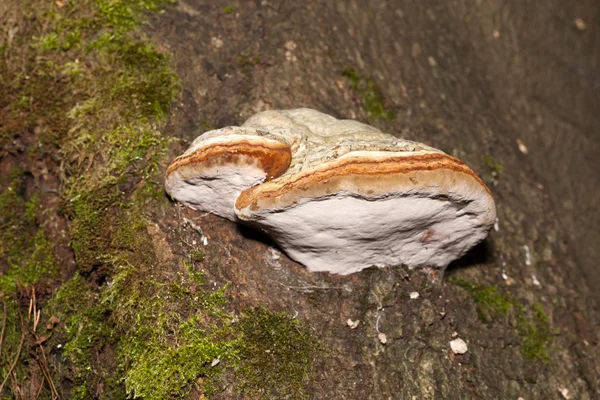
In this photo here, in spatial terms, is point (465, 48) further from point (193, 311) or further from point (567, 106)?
point (193, 311)

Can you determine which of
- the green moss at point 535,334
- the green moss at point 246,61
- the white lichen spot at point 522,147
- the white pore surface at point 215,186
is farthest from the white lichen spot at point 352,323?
the white lichen spot at point 522,147

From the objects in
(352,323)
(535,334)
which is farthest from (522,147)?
(352,323)

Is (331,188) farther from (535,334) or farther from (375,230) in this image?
(535,334)

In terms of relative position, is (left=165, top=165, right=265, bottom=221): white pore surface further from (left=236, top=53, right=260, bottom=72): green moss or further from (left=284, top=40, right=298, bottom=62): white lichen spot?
(left=284, top=40, right=298, bottom=62): white lichen spot

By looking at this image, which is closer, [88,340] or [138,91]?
[88,340]

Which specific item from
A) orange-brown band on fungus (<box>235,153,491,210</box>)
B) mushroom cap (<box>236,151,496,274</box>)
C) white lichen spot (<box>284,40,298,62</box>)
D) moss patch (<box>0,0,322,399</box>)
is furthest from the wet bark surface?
orange-brown band on fungus (<box>235,153,491,210</box>)

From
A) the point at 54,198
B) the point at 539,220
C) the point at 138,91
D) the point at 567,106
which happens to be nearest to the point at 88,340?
the point at 54,198

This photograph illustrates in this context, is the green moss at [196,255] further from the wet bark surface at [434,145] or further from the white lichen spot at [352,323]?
the white lichen spot at [352,323]
